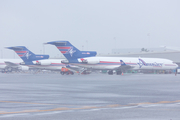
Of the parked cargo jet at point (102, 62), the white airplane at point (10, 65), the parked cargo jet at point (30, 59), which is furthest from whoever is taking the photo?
the white airplane at point (10, 65)

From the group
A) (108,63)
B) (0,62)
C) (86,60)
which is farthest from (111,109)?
(0,62)

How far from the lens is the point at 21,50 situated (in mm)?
62188

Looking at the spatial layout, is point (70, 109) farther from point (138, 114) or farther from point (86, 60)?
point (86, 60)

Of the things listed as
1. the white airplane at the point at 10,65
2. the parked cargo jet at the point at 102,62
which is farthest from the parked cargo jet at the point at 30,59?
the white airplane at the point at 10,65

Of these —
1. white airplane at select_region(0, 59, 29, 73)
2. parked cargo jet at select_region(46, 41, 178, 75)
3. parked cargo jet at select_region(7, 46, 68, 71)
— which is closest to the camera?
parked cargo jet at select_region(46, 41, 178, 75)

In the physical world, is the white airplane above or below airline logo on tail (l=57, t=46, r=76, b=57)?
below

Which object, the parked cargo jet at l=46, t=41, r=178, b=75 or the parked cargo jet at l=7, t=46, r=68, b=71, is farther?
the parked cargo jet at l=7, t=46, r=68, b=71

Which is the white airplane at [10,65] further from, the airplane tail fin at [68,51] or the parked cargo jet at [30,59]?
the airplane tail fin at [68,51]

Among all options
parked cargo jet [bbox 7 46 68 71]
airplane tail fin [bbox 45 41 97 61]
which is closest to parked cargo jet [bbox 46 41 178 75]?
airplane tail fin [bbox 45 41 97 61]

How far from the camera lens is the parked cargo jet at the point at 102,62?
52562mm

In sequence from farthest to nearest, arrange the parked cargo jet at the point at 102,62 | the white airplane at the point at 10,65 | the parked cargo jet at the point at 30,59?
the white airplane at the point at 10,65 < the parked cargo jet at the point at 30,59 < the parked cargo jet at the point at 102,62

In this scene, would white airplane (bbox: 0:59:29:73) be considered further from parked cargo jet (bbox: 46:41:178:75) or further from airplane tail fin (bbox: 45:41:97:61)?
parked cargo jet (bbox: 46:41:178:75)

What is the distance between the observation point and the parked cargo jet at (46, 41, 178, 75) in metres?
52.6

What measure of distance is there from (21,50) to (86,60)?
60.1ft
